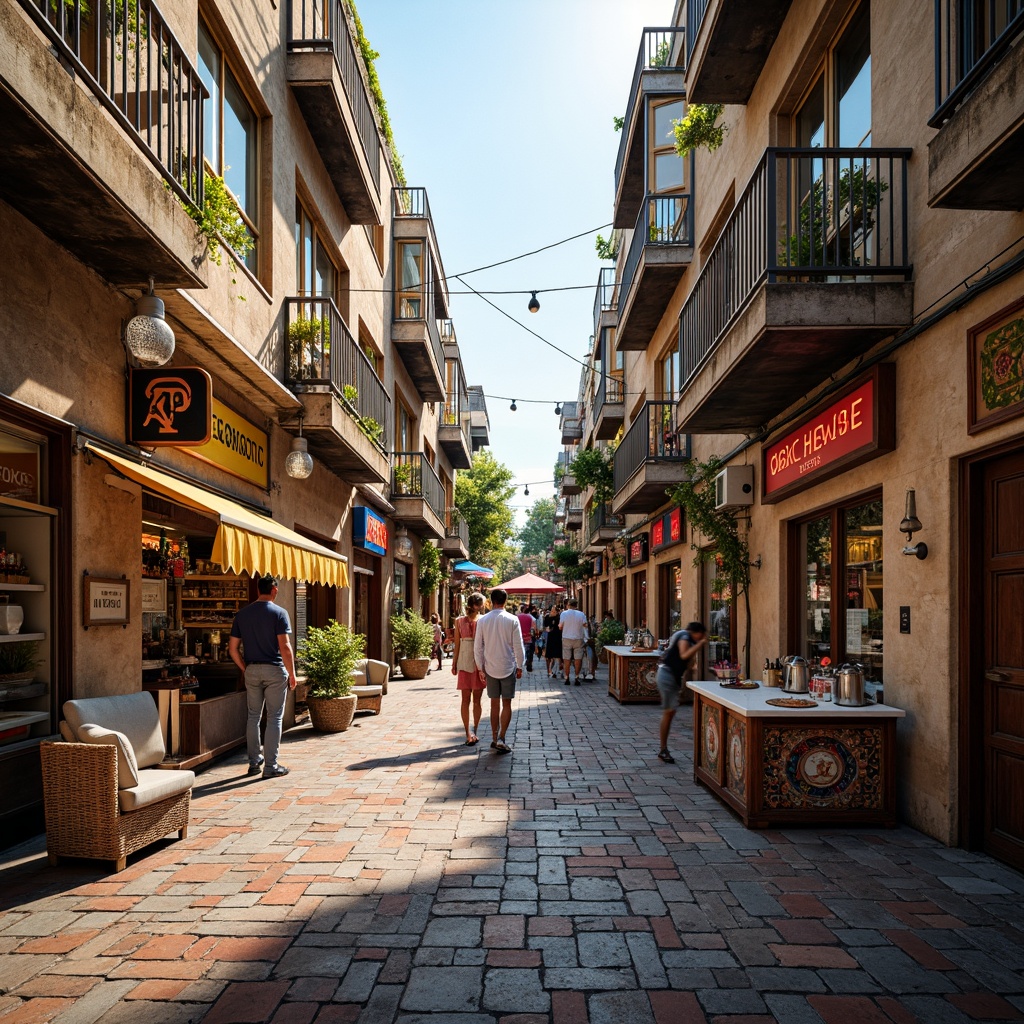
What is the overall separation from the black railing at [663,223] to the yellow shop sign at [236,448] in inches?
286

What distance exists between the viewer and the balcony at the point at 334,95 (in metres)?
9.90

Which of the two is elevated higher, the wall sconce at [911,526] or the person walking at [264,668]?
the wall sconce at [911,526]

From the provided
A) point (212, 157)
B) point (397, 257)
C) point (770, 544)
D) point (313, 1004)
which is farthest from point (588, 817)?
point (397, 257)

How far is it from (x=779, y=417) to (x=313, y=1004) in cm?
762

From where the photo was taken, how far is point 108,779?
4695 mm

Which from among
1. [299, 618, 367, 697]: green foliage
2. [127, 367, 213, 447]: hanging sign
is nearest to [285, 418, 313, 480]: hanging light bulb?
[299, 618, 367, 697]: green foliage

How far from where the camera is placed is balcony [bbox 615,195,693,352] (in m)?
12.8

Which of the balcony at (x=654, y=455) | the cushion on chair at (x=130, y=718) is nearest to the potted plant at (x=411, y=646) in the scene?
the balcony at (x=654, y=455)

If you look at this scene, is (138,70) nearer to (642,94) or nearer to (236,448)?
(236,448)

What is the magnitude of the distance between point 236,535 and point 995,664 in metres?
5.74

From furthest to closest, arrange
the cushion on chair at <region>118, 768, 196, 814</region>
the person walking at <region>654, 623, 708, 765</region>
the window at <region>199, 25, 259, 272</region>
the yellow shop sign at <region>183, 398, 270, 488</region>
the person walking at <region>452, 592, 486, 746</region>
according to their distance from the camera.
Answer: the person walking at <region>452, 592, 486, 746</region> → the person walking at <region>654, 623, 708, 765</region> → the window at <region>199, 25, 259, 272</region> → the yellow shop sign at <region>183, 398, 270, 488</region> → the cushion on chair at <region>118, 768, 196, 814</region>

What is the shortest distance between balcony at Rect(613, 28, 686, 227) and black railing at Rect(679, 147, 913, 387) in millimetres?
6526

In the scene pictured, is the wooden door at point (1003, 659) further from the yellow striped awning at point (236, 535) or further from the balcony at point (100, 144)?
the balcony at point (100, 144)

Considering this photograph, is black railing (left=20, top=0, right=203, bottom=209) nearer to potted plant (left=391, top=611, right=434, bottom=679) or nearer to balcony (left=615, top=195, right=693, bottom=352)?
balcony (left=615, top=195, right=693, bottom=352)
